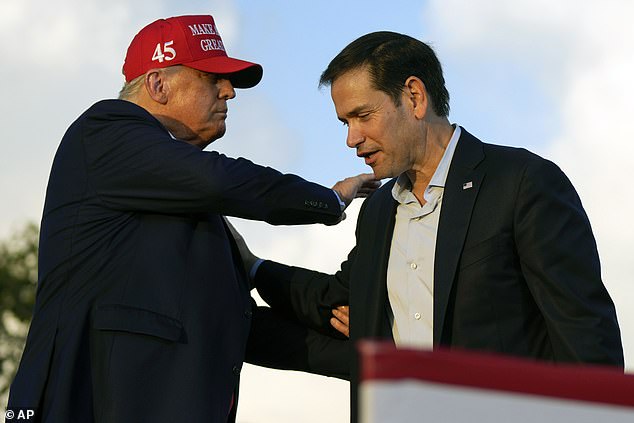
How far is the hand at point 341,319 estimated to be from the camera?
4.38 m

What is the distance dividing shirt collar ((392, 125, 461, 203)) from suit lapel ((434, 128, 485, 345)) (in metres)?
0.04

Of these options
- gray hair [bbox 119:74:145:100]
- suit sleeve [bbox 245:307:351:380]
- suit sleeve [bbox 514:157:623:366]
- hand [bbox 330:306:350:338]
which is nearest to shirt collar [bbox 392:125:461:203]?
suit sleeve [bbox 514:157:623:366]

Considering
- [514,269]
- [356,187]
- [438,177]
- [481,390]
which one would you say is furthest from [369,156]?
[481,390]

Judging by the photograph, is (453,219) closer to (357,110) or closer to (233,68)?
(357,110)

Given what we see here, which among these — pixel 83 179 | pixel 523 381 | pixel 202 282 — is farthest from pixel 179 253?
pixel 523 381

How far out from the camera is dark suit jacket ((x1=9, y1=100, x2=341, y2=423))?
3764mm

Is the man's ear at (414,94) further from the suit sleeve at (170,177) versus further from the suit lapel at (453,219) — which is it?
the suit sleeve at (170,177)

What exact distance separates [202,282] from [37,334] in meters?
0.59

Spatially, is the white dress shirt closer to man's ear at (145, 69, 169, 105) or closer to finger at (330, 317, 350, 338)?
finger at (330, 317, 350, 338)

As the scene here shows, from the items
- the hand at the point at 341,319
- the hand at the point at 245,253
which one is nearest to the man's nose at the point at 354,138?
the hand at the point at 341,319

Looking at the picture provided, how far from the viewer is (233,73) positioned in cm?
436

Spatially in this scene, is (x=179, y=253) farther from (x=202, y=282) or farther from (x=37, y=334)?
(x=37, y=334)

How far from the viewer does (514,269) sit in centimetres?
367

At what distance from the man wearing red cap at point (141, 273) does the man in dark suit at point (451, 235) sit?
0.98 ft
